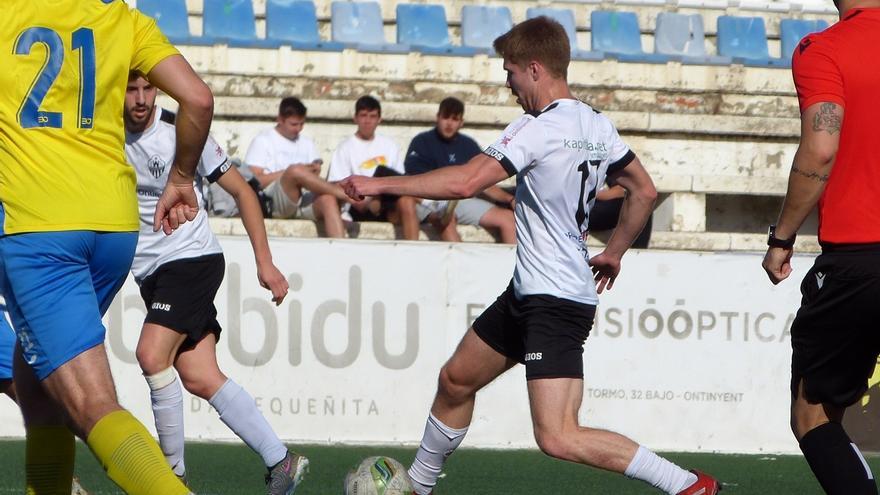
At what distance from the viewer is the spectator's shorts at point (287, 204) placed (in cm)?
1236

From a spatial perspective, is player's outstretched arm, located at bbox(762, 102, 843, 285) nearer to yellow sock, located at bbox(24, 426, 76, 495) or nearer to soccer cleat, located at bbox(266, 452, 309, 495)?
yellow sock, located at bbox(24, 426, 76, 495)

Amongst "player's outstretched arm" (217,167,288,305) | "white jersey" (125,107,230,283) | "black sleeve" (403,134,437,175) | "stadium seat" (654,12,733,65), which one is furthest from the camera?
"stadium seat" (654,12,733,65)

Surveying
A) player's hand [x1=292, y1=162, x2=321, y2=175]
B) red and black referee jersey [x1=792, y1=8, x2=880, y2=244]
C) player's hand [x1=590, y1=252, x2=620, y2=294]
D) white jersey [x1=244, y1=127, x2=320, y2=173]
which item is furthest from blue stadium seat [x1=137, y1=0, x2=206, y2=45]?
red and black referee jersey [x1=792, y1=8, x2=880, y2=244]

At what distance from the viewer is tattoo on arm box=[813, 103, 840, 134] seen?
5012mm

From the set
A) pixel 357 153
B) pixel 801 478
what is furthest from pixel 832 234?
pixel 357 153

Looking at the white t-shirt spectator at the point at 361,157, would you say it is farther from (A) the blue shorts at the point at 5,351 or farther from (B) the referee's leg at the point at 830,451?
(B) the referee's leg at the point at 830,451

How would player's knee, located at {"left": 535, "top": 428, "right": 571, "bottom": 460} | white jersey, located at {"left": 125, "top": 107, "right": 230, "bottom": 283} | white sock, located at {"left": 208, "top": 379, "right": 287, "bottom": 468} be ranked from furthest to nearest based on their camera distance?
white jersey, located at {"left": 125, "top": 107, "right": 230, "bottom": 283}
white sock, located at {"left": 208, "top": 379, "right": 287, "bottom": 468}
player's knee, located at {"left": 535, "top": 428, "right": 571, "bottom": 460}

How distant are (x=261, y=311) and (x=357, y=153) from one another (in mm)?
3127

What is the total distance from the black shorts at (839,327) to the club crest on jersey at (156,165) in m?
3.42

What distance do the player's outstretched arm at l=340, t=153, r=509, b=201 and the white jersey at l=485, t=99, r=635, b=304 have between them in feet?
0.22

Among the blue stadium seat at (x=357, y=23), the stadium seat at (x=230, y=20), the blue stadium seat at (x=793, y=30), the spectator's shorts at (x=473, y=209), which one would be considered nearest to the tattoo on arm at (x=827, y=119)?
the spectator's shorts at (x=473, y=209)

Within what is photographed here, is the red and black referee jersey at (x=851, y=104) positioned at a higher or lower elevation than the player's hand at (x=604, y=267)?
higher

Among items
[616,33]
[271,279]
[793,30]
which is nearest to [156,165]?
[271,279]

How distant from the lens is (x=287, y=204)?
40.6ft
